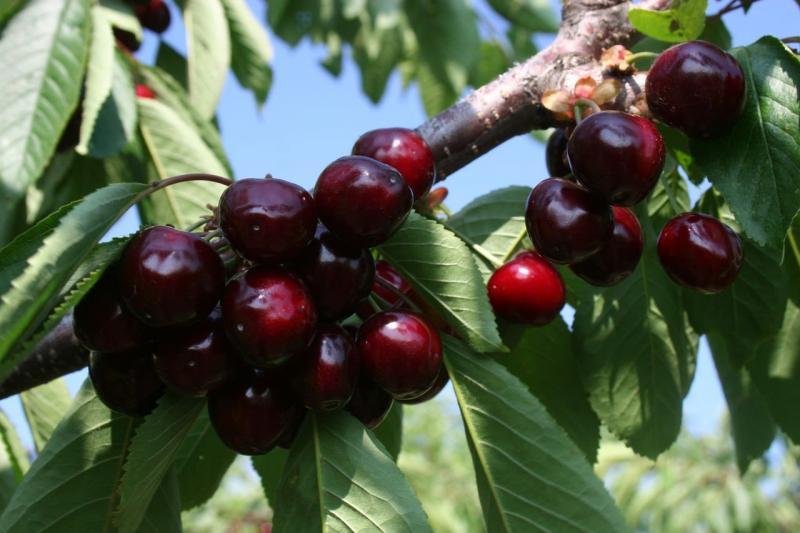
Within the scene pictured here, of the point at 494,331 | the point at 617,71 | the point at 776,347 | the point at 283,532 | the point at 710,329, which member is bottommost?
the point at 776,347

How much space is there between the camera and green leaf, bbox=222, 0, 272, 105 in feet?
8.07

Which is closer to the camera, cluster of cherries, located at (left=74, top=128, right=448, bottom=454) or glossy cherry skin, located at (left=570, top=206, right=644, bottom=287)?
cluster of cherries, located at (left=74, top=128, right=448, bottom=454)

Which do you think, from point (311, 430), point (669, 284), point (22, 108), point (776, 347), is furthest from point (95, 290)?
point (776, 347)

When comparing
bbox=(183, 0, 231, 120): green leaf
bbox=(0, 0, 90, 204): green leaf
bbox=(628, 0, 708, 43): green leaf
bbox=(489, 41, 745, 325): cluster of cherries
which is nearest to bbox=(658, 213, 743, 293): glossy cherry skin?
bbox=(489, 41, 745, 325): cluster of cherries

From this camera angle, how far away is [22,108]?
1.49m

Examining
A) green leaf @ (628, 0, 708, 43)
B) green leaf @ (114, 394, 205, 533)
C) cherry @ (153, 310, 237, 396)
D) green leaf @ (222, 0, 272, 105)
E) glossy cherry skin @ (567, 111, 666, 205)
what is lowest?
green leaf @ (222, 0, 272, 105)

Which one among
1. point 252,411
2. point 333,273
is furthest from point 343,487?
point 333,273

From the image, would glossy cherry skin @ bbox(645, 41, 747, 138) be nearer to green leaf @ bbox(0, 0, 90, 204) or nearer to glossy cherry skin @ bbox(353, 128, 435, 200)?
glossy cherry skin @ bbox(353, 128, 435, 200)

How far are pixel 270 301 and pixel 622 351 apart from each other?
64cm

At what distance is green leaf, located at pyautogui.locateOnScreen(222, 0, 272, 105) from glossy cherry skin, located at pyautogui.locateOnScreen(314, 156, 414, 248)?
1586 mm

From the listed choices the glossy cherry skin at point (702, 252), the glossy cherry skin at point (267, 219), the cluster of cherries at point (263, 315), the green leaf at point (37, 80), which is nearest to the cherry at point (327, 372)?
the cluster of cherries at point (263, 315)

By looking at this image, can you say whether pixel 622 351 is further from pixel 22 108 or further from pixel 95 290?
pixel 22 108

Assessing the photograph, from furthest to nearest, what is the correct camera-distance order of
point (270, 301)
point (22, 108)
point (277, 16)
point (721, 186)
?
point (277, 16) < point (22, 108) < point (721, 186) < point (270, 301)

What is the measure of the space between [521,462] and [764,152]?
0.45 m
